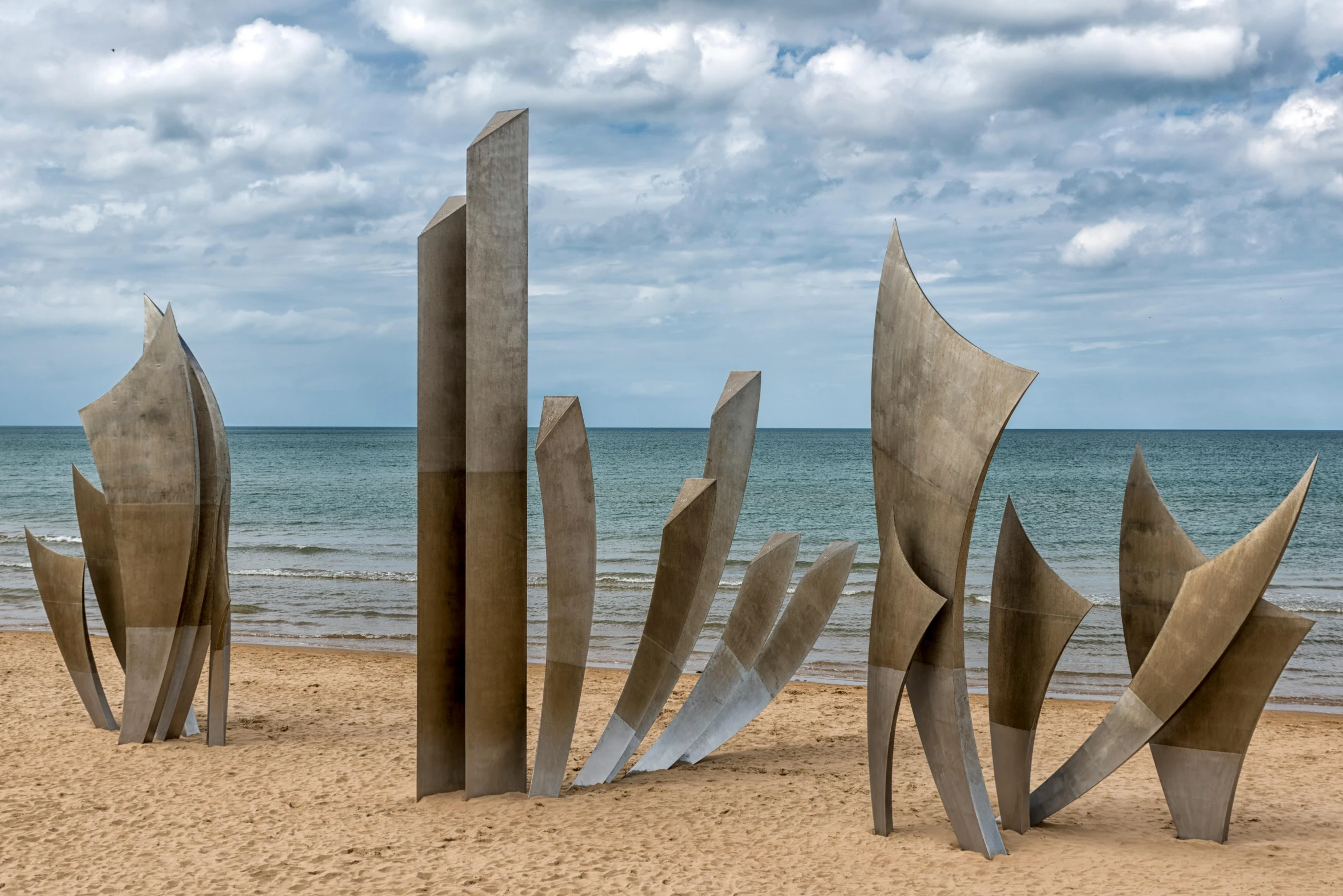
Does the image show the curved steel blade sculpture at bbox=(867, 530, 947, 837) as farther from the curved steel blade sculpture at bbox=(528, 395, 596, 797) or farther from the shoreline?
the shoreline

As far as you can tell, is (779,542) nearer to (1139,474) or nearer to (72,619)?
(1139,474)

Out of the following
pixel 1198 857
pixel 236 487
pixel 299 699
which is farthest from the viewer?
pixel 236 487

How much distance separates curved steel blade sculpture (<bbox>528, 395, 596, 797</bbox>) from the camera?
6.38 metres

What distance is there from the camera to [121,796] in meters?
6.96

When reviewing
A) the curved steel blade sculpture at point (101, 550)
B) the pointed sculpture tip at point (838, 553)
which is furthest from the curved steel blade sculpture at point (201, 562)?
the pointed sculpture tip at point (838, 553)

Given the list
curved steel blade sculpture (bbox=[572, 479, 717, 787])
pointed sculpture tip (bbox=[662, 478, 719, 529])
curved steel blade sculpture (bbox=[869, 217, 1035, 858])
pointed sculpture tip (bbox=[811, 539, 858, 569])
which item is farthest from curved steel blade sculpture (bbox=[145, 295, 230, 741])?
curved steel blade sculpture (bbox=[869, 217, 1035, 858])

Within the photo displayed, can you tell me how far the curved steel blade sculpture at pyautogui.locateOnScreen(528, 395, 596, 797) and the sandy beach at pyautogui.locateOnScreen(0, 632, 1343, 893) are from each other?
431 mm

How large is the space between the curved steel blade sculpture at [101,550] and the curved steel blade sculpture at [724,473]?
14.8 ft

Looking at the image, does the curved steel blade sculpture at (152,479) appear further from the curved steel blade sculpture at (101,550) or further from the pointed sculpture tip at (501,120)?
the pointed sculpture tip at (501,120)

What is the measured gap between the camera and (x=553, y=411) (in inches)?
254

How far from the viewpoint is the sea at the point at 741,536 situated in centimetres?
1482

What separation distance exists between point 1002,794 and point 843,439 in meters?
100

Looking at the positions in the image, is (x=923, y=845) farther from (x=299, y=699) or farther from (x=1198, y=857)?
(x=299, y=699)

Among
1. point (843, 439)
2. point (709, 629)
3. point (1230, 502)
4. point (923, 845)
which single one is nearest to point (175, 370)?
point (923, 845)
